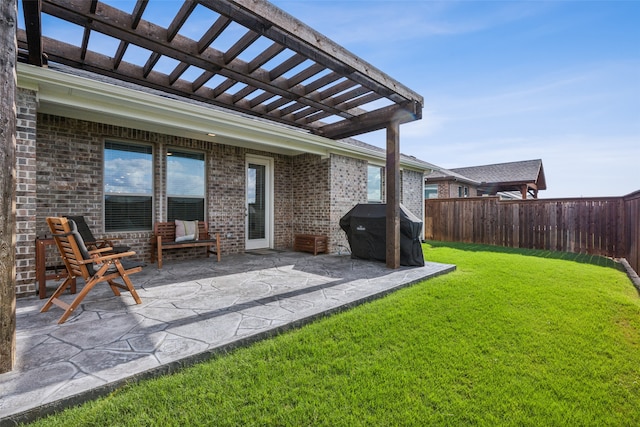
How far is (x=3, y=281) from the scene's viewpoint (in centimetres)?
191

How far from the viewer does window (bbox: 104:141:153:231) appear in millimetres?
5449

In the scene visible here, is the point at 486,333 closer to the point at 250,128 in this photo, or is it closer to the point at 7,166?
the point at 7,166

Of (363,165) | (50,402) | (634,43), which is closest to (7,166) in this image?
(50,402)

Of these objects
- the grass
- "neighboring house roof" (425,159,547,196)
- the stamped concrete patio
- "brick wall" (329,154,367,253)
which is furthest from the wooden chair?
"neighboring house roof" (425,159,547,196)

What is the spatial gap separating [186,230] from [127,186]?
1.40 meters

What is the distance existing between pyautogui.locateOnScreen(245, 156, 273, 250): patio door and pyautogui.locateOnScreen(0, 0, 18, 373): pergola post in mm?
5514

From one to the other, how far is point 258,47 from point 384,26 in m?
2.99

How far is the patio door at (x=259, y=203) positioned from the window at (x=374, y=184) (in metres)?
3.20

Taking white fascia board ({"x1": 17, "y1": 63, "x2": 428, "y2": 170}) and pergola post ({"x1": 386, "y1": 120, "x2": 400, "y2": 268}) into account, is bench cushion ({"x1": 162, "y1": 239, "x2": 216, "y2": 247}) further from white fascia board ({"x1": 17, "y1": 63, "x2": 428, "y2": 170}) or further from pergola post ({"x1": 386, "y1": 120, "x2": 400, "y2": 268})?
pergola post ({"x1": 386, "y1": 120, "x2": 400, "y2": 268})

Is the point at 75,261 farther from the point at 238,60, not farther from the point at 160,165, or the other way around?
the point at 160,165

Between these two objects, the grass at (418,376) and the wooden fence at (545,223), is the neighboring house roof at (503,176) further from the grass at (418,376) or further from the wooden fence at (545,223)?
the grass at (418,376)

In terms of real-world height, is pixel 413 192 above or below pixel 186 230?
above

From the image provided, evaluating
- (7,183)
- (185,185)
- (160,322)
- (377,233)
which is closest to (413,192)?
(377,233)

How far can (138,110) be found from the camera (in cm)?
459
